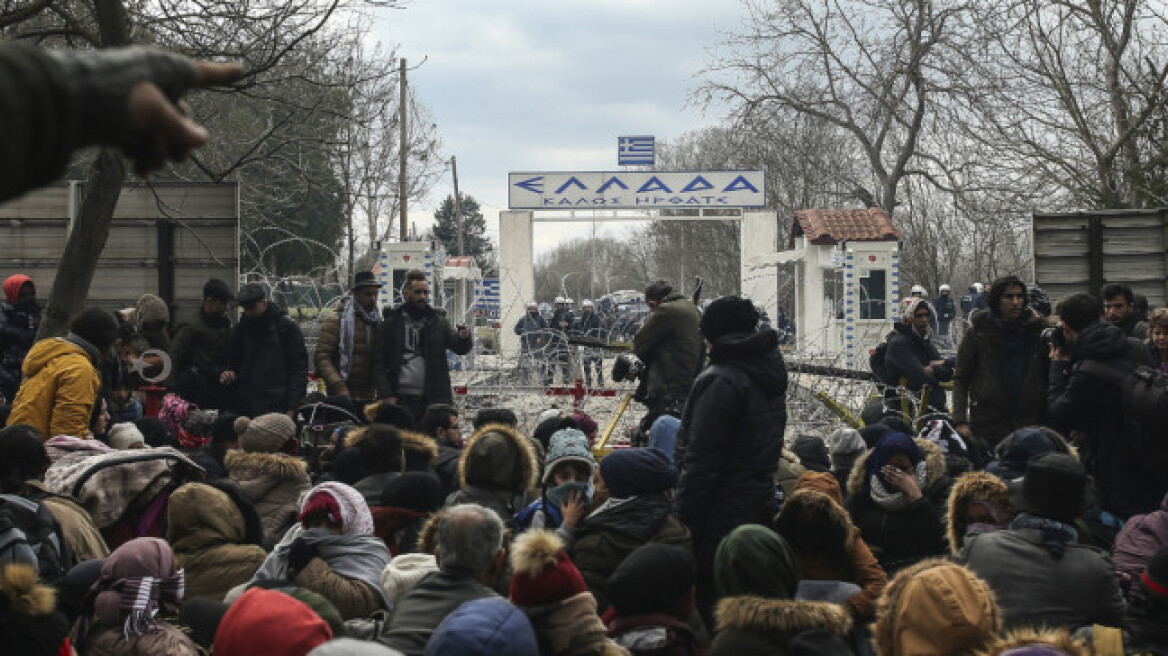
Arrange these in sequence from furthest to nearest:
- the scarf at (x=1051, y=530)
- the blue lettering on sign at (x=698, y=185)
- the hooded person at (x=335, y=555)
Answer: the blue lettering on sign at (x=698, y=185)
the hooded person at (x=335, y=555)
the scarf at (x=1051, y=530)

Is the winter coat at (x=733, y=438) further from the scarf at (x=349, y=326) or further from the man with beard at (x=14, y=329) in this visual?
the man with beard at (x=14, y=329)

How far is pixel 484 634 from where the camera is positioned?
9.97 feet

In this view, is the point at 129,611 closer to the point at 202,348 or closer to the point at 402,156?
the point at 202,348

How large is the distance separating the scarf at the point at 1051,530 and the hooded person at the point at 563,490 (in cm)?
172

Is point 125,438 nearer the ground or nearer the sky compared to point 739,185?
nearer the ground

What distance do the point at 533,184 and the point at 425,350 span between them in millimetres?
21617

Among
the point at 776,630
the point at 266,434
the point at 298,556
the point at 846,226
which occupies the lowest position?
the point at 776,630

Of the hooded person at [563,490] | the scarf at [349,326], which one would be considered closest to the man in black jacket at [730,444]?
the hooded person at [563,490]

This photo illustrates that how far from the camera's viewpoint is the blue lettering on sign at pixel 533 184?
30.5 m

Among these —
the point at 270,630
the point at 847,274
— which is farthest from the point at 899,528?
the point at 847,274

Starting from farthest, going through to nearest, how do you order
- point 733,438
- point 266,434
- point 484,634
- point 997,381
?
point 997,381 < point 266,434 < point 733,438 < point 484,634

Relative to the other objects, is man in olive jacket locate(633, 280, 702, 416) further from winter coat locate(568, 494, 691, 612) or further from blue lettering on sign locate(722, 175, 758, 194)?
blue lettering on sign locate(722, 175, 758, 194)

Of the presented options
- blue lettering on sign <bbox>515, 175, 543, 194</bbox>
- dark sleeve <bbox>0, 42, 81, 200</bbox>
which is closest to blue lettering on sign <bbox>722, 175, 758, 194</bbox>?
blue lettering on sign <bbox>515, 175, 543, 194</bbox>

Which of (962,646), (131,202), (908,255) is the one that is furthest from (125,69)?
(908,255)
